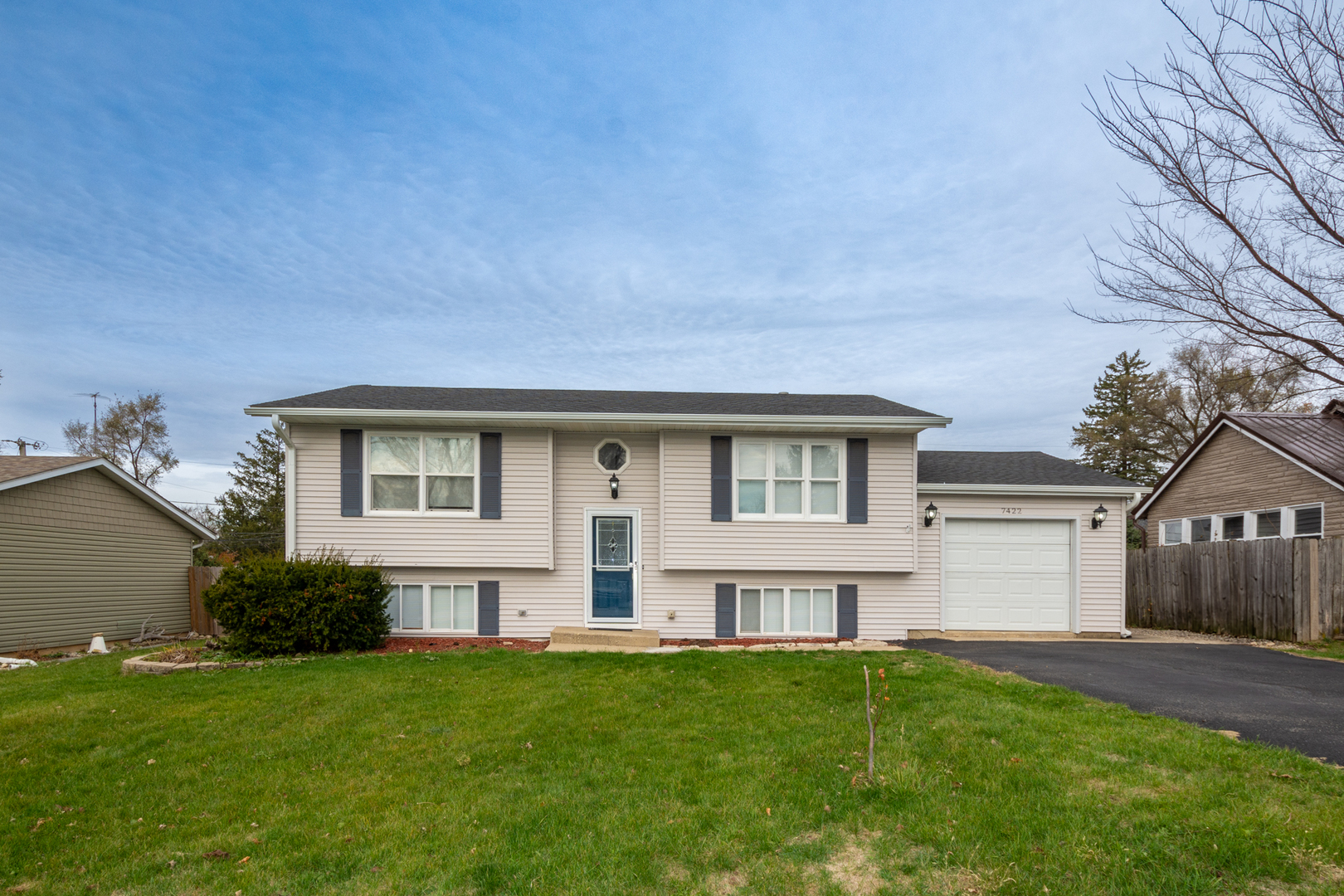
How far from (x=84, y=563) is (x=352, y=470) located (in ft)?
26.0

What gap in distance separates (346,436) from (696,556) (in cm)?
610

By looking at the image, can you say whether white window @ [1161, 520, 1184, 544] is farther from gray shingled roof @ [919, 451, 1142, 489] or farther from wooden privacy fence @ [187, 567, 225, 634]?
wooden privacy fence @ [187, 567, 225, 634]

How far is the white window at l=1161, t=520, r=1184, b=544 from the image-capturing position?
59.5ft

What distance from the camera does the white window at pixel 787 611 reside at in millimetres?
11898

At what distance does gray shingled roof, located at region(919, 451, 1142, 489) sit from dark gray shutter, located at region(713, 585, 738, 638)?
380 centimetres

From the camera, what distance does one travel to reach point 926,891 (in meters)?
3.34

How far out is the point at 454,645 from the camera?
1106 cm

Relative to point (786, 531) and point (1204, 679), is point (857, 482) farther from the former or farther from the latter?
point (1204, 679)

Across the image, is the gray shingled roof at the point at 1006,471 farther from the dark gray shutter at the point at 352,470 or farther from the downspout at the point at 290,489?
the downspout at the point at 290,489

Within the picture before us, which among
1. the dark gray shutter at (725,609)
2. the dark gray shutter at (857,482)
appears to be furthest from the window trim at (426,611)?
the dark gray shutter at (857,482)

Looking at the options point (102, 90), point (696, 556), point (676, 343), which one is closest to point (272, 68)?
point (102, 90)

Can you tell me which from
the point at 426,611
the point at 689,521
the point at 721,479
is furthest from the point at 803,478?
the point at 426,611

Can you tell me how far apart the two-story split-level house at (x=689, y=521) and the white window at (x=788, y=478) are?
0.10 ft

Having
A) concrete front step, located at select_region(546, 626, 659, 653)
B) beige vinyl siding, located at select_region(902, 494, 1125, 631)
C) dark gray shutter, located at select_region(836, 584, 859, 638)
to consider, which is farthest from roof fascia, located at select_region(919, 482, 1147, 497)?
concrete front step, located at select_region(546, 626, 659, 653)
